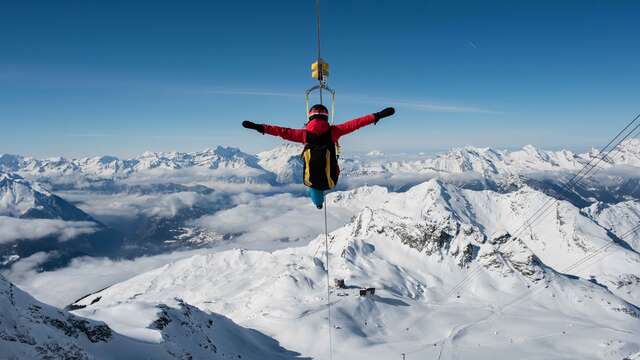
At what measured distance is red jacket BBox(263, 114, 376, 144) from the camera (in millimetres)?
15109

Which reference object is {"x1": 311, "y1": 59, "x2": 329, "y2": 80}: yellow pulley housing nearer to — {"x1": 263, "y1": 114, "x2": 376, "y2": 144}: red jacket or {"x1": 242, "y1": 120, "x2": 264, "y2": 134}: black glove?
{"x1": 263, "y1": 114, "x2": 376, "y2": 144}: red jacket

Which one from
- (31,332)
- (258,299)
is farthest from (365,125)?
(258,299)

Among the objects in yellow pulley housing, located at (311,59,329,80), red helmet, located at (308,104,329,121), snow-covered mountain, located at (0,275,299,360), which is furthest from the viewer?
snow-covered mountain, located at (0,275,299,360)

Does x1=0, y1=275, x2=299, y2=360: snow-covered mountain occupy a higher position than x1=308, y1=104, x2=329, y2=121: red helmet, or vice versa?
x1=308, y1=104, x2=329, y2=121: red helmet

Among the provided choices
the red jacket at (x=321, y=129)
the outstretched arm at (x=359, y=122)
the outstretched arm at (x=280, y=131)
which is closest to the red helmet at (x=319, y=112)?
the red jacket at (x=321, y=129)

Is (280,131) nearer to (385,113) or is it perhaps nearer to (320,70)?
(320,70)

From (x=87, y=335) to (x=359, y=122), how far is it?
31313mm

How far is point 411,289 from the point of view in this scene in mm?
194250

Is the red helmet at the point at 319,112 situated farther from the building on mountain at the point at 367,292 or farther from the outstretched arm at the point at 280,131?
the building on mountain at the point at 367,292

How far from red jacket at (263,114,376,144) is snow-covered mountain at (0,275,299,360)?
700 inches

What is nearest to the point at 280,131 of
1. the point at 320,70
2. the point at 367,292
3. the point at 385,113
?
the point at 320,70

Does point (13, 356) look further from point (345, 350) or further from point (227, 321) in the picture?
point (345, 350)

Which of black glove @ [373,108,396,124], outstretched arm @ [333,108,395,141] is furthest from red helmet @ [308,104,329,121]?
black glove @ [373,108,396,124]

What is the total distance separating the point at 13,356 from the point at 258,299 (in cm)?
13703
